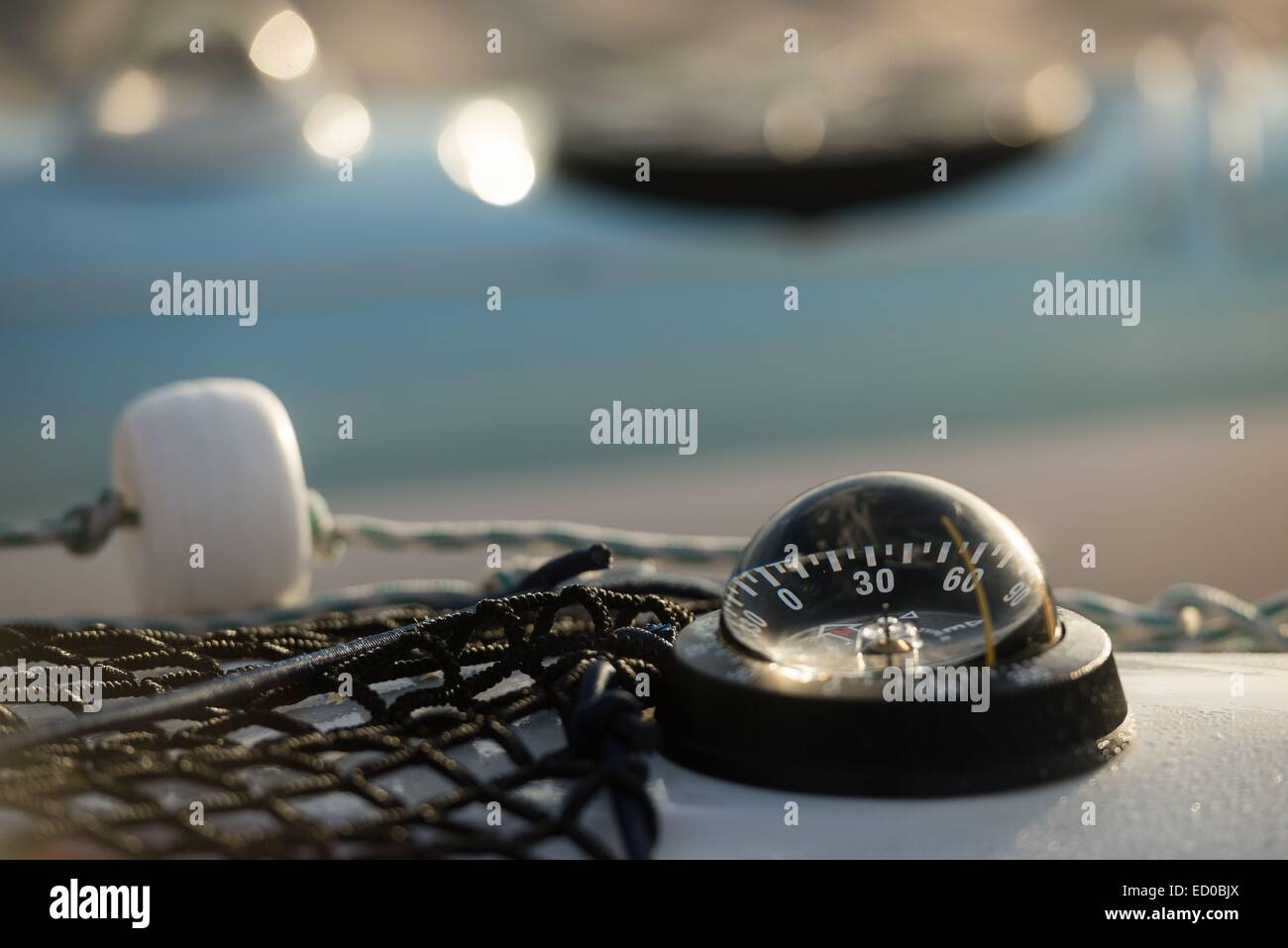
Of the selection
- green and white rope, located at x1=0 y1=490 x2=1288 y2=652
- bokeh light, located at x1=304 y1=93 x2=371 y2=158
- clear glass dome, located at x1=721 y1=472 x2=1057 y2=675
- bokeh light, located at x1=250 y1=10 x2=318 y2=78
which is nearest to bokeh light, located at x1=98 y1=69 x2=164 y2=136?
bokeh light, located at x1=250 y1=10 x2=318 y2=78

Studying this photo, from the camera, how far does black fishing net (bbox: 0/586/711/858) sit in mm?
631

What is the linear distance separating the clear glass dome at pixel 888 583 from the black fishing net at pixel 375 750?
0.28 feet

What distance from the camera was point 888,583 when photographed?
0.81m

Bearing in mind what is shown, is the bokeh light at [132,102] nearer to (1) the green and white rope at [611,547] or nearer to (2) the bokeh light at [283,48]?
(2) the bokeh light at [283,48]

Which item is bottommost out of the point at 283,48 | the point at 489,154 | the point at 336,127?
the point at 489,154

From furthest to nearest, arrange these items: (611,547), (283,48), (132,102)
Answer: (283,48) → (132,102) → (611,547)

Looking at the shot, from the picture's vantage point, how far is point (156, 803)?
2.08ft

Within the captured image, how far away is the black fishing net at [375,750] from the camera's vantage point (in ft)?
2.07

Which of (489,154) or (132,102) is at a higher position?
(132,102)

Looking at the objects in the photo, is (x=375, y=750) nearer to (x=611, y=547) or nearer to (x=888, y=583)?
(x=888, y=583)

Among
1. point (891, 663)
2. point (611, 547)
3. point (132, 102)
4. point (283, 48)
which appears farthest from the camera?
point (283, 48)

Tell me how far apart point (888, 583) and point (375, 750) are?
329 mm

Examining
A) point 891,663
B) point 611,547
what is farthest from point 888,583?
point 611,547
